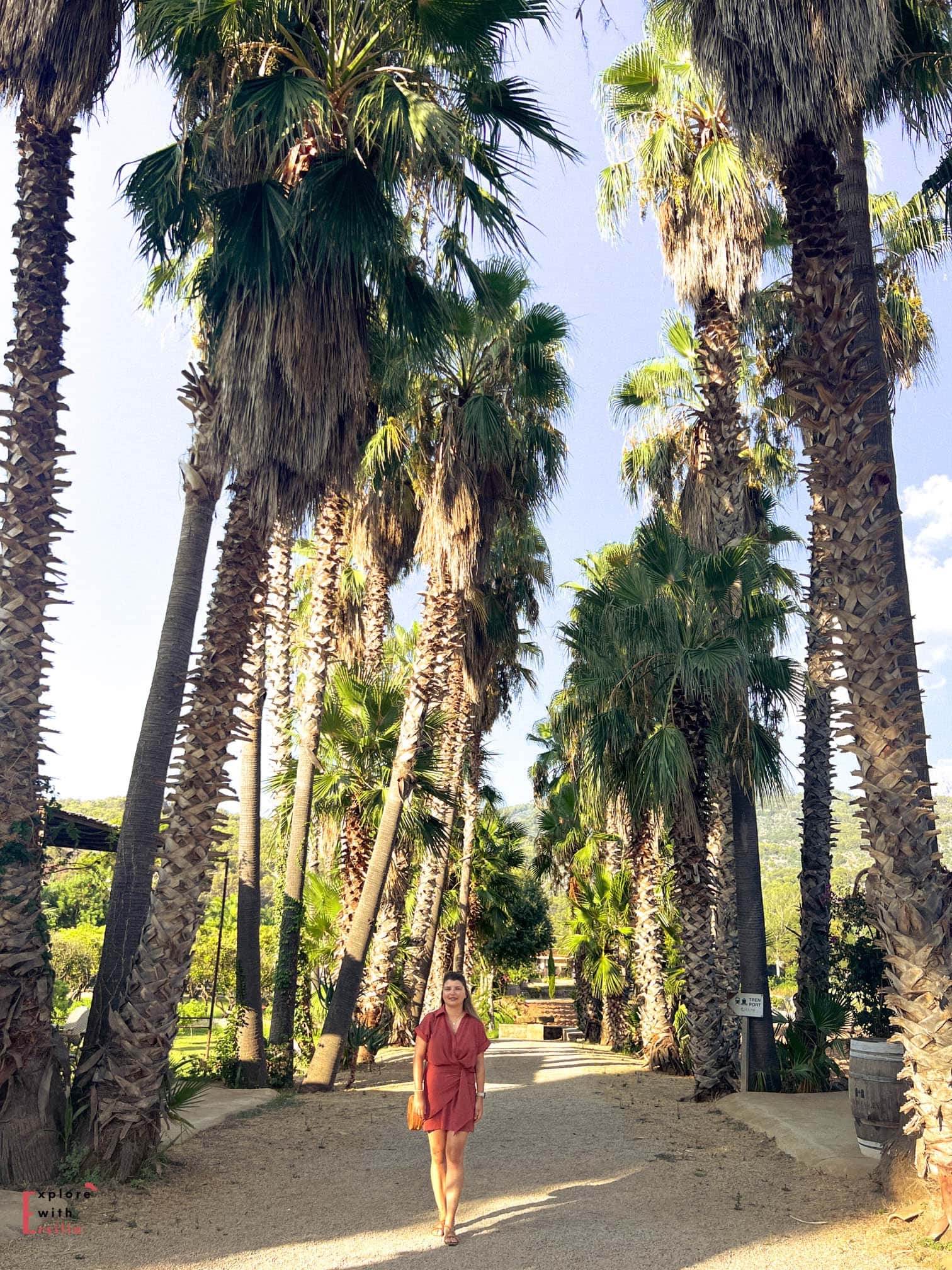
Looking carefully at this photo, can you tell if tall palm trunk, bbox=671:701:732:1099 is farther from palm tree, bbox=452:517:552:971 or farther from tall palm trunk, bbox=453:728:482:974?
tall palm trunk, bbox=453:728:482:974

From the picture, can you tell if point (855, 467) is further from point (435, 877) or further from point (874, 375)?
point (435, 877)

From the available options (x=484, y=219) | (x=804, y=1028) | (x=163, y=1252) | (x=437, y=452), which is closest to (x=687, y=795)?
(x=804, y=1028)

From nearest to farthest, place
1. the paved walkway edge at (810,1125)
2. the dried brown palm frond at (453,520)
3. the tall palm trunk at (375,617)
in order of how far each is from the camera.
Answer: the paved walkway edge at (810,1125), the dried brown palm frond at (453,520), the tall palm trunk at (375,617)

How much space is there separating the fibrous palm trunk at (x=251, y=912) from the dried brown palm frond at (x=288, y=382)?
4.04 meters

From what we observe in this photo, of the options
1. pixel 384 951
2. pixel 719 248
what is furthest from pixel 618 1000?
pixel 719 248

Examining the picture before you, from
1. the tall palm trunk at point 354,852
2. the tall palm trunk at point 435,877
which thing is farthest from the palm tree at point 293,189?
the tall palm trunk at point 435,877

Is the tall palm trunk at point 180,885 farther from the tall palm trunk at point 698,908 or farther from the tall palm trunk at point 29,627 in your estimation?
the tall palm trunk at point 698,908

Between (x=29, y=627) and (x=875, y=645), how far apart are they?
6.38 metres

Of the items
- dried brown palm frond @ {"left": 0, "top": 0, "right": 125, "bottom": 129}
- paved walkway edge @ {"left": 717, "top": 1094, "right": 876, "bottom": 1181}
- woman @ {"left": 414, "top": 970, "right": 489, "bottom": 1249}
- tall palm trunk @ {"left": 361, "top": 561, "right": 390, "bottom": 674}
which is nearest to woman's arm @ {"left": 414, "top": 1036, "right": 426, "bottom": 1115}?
woman @ {"left": 414, "top": 970, "right": 489, "bottom": 1249}

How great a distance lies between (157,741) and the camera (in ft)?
29.4

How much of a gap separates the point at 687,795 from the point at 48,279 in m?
9.68

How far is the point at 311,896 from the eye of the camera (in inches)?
741

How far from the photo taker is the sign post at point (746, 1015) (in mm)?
12898

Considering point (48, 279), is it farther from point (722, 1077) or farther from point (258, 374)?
point (722, 1077)
